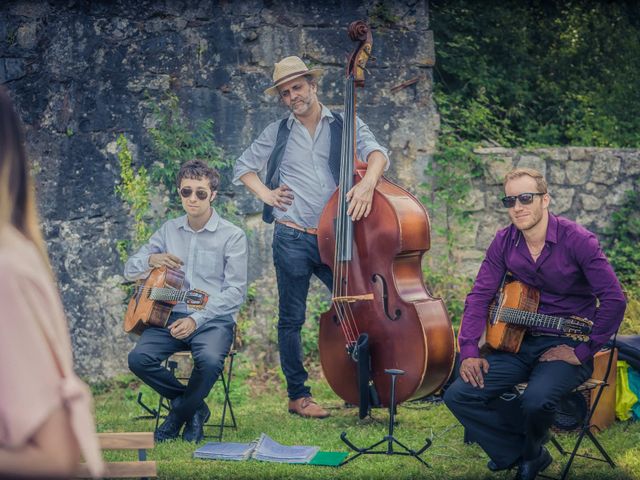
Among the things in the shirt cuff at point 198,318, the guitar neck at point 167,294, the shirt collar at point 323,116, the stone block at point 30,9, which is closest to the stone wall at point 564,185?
the shirt collar at point 323,116

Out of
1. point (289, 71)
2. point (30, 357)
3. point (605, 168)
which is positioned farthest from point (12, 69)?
point (30, 357)

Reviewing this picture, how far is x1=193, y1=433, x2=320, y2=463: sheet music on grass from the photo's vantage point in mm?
4461

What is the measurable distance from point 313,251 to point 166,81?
205cm

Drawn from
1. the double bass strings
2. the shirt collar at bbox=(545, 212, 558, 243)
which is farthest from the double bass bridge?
the shirt collar at bbox=(545, 212, 558, 243)

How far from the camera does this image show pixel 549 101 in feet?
27.7

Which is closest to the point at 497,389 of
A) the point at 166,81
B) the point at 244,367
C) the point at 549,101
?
the point at 244,367

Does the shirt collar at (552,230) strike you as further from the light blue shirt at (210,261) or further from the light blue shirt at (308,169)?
the light blue shirt at (210,261)

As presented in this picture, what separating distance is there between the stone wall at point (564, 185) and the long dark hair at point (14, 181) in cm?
587

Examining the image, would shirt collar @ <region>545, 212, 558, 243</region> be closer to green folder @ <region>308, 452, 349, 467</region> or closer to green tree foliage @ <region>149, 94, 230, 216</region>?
green folder @ <region>308, 452, 349, 467</region>

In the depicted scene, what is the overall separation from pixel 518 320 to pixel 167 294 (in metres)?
1.90

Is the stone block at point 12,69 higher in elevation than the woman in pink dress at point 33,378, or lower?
higher

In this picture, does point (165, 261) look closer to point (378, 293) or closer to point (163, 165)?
point (378, 293)

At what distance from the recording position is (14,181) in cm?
140

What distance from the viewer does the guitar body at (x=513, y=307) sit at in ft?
14.0
